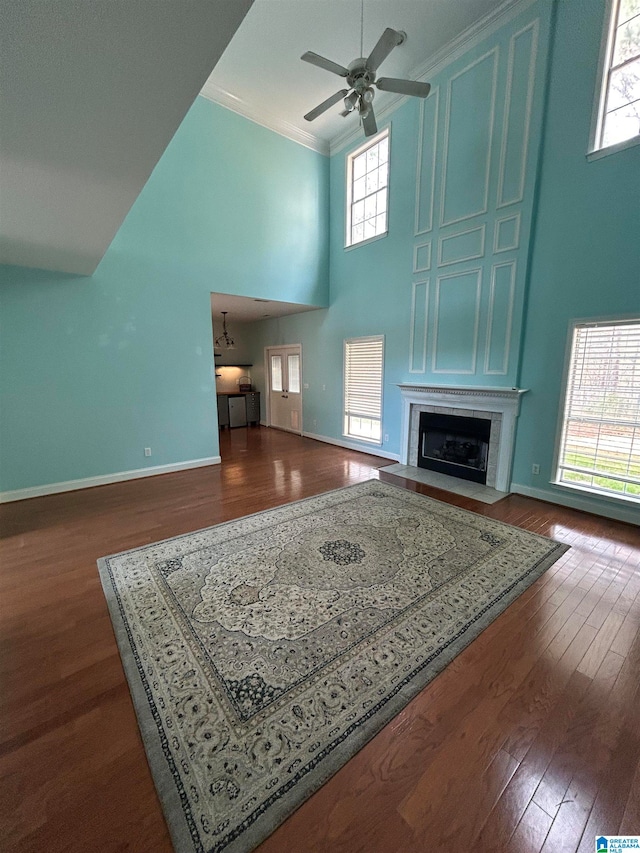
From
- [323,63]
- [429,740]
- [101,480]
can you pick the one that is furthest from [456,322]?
[101,480]

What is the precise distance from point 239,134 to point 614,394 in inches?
236

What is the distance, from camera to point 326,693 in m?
1.56

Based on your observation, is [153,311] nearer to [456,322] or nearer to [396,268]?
[396,268]

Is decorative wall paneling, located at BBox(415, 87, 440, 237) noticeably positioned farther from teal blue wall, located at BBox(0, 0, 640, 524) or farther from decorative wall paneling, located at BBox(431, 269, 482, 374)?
decorative wall paneling, located at BBox(431, 269, 482, 374)

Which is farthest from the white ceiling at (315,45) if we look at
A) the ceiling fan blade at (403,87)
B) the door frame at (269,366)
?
the door frame at (269,366)

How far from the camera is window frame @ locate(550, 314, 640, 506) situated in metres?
3.18

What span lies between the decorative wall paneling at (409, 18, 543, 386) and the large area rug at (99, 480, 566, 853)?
2351 millimetres

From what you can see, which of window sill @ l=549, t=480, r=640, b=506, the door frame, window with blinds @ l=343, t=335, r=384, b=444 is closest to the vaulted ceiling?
window with blinds @ l=343, t=335, r=384, b=444

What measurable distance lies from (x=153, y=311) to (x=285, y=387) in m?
3.73

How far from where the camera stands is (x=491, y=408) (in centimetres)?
412

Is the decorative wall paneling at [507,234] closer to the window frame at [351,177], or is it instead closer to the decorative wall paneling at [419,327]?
the decorative wall paneling at [419,327]

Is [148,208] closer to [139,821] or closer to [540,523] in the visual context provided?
[139,821]

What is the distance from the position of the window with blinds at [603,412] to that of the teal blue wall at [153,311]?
14.6ft

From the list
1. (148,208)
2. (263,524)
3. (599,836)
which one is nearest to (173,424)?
(263,524)
